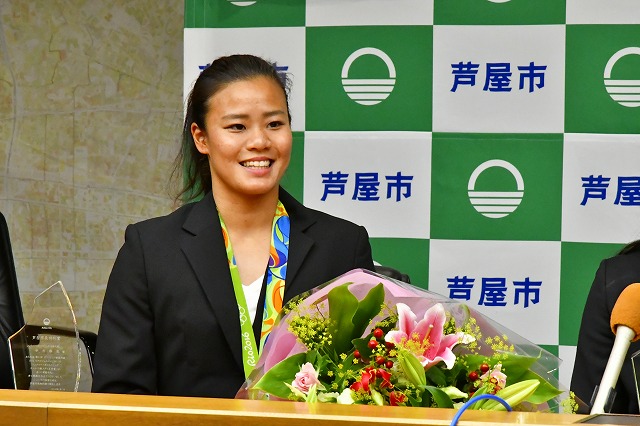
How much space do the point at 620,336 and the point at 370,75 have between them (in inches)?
77.5

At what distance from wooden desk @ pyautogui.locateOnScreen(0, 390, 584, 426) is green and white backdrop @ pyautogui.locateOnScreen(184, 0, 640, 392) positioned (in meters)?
1.96

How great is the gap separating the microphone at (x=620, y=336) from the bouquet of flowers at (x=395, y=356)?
0.13 meters

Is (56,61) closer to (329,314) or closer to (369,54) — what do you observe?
(369,54)

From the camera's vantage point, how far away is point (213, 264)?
2.00 m

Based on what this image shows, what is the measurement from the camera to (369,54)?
2.99 meters

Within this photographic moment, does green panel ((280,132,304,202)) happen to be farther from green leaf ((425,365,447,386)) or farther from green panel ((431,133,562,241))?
green leaf ((425,365,447,386))

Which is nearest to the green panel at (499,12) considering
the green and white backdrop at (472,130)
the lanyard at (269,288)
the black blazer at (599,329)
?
the green and white backdrop at (472,130)

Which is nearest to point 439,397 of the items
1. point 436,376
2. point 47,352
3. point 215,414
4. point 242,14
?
point 436,376

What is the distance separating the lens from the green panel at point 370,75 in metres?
2.97

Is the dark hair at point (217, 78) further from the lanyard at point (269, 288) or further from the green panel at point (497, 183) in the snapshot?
the green panel at point (497, 183)

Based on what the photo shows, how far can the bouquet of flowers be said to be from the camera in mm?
A: 1224

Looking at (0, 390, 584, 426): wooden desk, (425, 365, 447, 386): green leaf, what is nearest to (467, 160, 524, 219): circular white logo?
(425, 365, 447, 386): green leaf

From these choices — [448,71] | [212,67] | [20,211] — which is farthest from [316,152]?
[20,211]

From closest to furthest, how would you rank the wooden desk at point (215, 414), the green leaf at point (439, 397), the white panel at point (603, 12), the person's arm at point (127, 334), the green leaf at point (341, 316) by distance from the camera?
the wooden desk at point (215, 414)
the green leaf at point (439, 397)
the green leaf at point (341, 316)
the person's arm at point (127, 334)
the white panel at point (603, 12)
